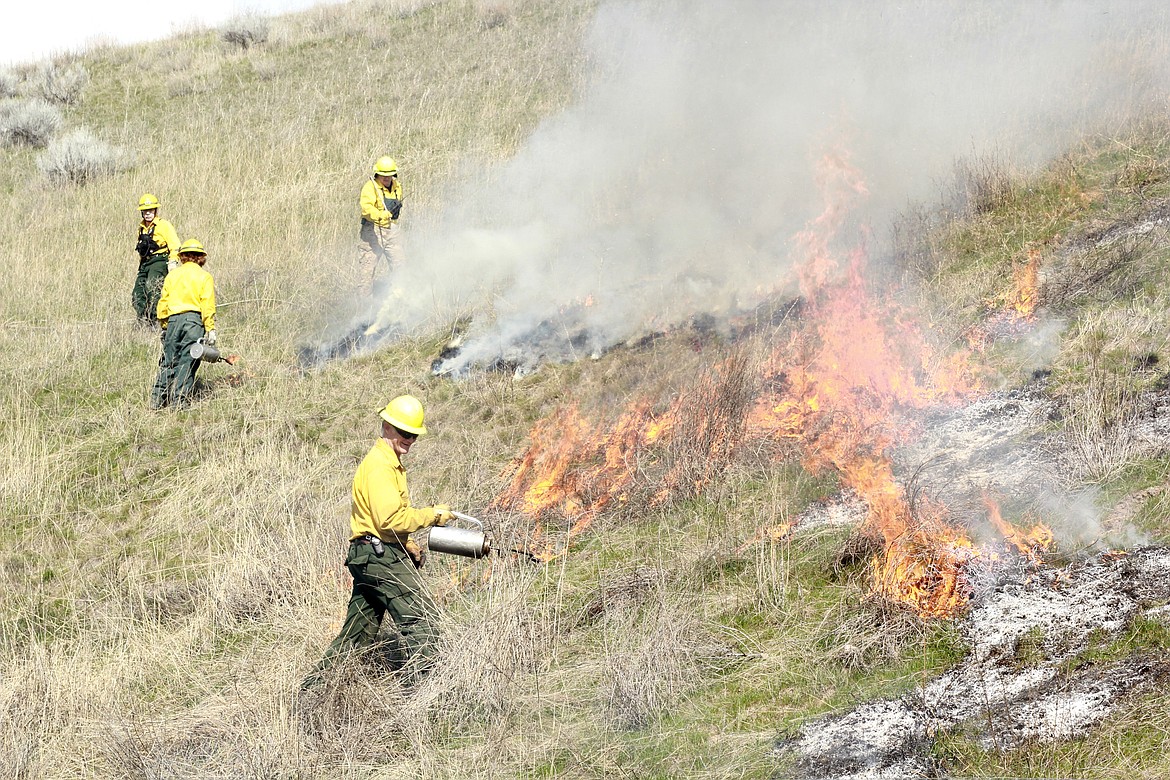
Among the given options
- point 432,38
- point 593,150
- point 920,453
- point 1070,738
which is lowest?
point 1070,738

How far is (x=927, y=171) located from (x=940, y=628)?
6104 mm

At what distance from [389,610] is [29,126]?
647 inches

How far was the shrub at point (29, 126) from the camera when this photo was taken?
18.1m

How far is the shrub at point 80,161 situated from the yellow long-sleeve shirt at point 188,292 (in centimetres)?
824

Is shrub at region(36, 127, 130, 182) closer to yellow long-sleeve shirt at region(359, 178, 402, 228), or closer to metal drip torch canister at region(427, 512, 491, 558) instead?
yellow long-sleeve shirt at region(359, 178, 402, 228)

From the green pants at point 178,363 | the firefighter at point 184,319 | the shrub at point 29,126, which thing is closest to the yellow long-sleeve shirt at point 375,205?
the firefighter at point 184,319

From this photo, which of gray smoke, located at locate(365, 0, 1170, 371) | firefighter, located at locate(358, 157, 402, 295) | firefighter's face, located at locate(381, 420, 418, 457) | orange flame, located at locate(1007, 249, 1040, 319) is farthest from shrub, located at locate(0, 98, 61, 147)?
orange flame, located at locate(1007, 249, 1040, 319)

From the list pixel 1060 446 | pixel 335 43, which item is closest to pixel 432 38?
pixel 335 43

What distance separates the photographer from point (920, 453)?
638 cm

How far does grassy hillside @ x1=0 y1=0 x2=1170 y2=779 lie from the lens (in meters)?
4.72

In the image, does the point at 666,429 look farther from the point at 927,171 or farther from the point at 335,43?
the point at 335,43

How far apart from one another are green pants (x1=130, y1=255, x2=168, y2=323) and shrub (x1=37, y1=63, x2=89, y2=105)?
10324 mm

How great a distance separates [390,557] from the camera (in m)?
5.02

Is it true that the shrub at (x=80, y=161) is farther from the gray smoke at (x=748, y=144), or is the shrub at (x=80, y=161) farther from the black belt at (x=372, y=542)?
the black belt at (x=372, y=542)
